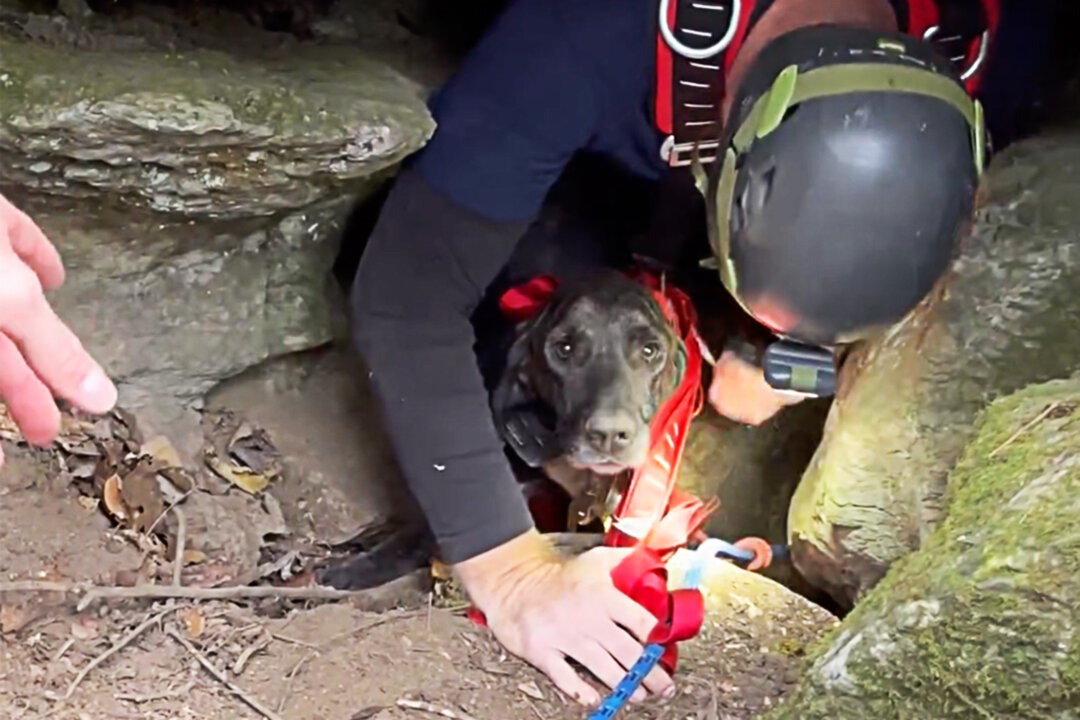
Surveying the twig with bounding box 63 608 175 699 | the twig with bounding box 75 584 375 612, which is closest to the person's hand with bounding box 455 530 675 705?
the twig with bounding box 75 584 375 612

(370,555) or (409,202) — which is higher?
(409,202)

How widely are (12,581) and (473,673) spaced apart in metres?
0.64

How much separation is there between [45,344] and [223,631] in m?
0.83

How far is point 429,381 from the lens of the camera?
1.95m

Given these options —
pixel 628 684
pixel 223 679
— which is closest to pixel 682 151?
pixel 628 684

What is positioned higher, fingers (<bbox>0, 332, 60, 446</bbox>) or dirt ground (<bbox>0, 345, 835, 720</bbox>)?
fingers (<bbox>0, 332, 60, 446</bbox>)

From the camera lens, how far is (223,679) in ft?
5.31

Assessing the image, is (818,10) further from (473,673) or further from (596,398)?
(473,673)

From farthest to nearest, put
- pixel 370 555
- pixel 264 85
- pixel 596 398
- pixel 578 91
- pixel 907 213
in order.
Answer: pixel 370 555, pixel 596 398, pixel 578 91, pixel 264 85, pixel 907 213

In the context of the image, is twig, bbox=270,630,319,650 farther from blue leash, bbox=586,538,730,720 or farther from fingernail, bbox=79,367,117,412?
fingernail, bbox=79,367,117,412

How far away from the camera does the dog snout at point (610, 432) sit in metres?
2.09

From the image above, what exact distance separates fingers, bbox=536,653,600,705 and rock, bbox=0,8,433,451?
0.73 m

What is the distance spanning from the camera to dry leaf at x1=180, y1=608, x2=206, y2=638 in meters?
1.72

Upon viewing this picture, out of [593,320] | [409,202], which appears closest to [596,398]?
[593,320]
